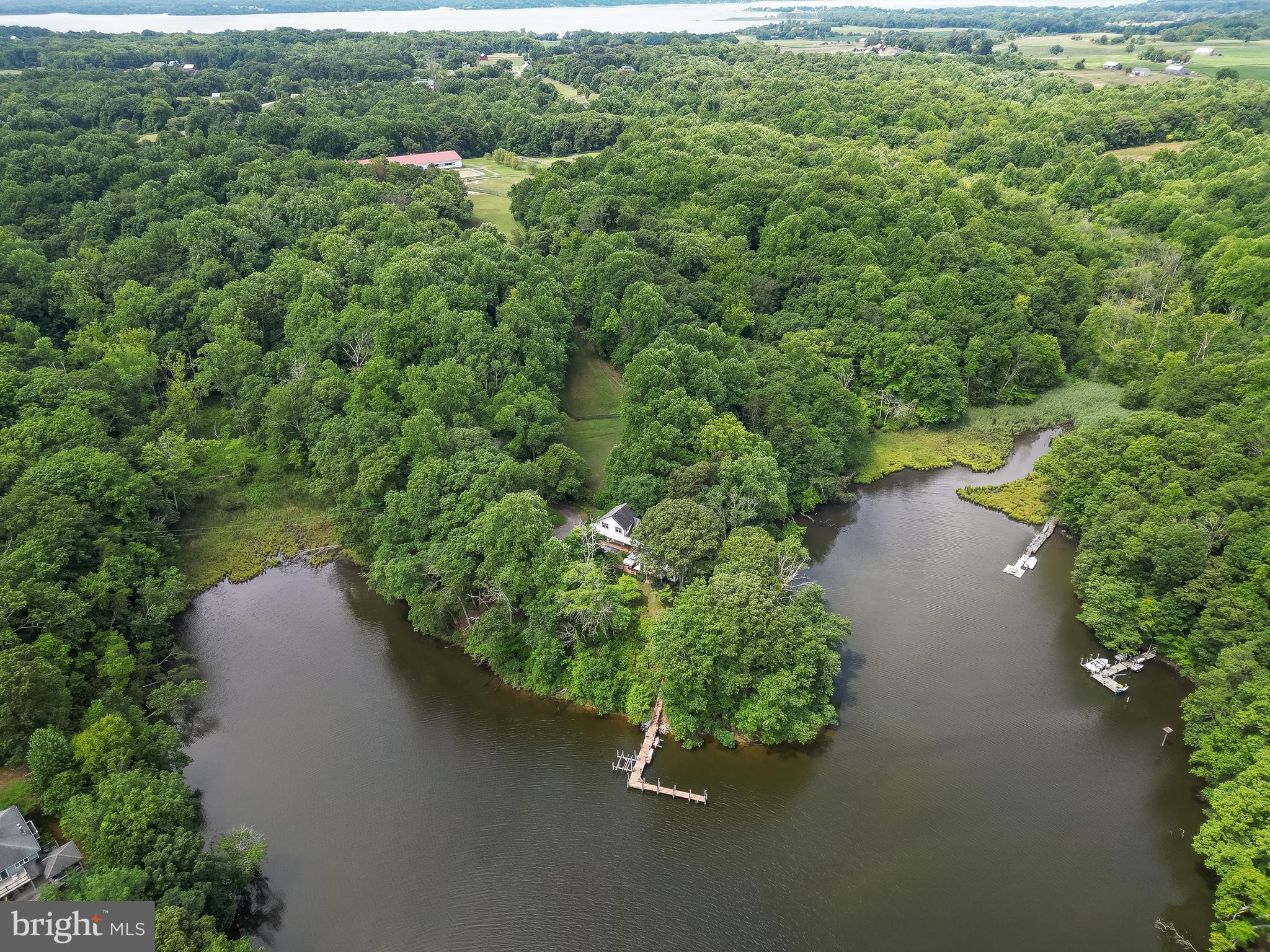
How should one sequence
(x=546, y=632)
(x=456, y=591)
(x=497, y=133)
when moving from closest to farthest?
(x=546, y=632) → (x=456, y=591) → (x=497, y=133)

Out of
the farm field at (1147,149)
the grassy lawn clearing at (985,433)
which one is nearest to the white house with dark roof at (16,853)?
the grassy lawn clearing at (985,433)

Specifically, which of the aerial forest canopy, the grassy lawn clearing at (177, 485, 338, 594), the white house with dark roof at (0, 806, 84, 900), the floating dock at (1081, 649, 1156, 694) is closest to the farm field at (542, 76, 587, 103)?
the aerial forest canopy

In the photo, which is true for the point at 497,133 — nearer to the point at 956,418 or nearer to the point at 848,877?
the point at 956,418

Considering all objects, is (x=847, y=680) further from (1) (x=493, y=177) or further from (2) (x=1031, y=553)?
(1) (x=493, y=177)

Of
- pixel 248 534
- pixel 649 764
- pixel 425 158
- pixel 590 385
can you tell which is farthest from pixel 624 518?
pixel 425 158

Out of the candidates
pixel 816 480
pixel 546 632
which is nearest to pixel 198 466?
pixel 546 632

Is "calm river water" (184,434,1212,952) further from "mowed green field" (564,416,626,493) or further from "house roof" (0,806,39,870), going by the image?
"mowed green field" (564,416,626,493)
